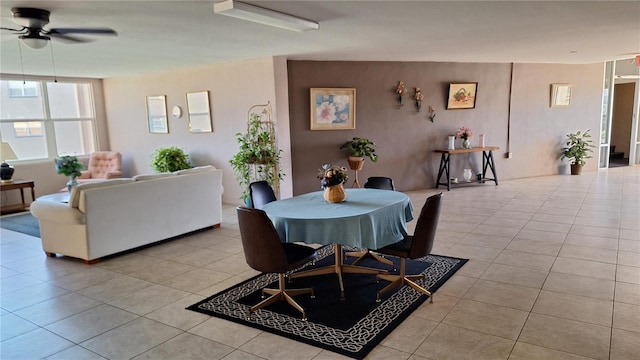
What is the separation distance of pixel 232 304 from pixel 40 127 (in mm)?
6999

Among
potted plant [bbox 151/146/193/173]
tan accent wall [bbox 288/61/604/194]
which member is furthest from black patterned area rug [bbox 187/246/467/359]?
potted plant [bbox 151/146/193/173]

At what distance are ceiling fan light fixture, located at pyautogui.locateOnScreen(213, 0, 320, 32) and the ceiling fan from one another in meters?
1.39

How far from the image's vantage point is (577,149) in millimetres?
9070

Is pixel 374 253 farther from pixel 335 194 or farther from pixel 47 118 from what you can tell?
pixel 47 118

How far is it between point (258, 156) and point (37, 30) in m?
3.20

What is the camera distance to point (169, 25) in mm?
4062

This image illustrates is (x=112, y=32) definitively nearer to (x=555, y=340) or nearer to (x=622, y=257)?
(x=555, y=340)

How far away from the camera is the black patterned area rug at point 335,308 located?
2783 millimetres

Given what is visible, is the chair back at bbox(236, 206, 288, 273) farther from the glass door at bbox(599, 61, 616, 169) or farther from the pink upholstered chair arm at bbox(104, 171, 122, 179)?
the glass door at bbox(599, 61, 616, 169)

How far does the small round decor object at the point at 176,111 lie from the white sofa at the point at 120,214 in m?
2.67

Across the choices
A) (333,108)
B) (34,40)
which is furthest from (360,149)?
(34,40)

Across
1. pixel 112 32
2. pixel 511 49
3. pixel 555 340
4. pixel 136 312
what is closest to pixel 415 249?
pixel 555 340

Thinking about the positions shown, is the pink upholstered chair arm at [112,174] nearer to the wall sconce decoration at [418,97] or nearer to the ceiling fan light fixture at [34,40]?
the ceiling fan light fixture at [34,40]

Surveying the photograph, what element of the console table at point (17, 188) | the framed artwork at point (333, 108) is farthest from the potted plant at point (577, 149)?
the console table at point (17, 188)
